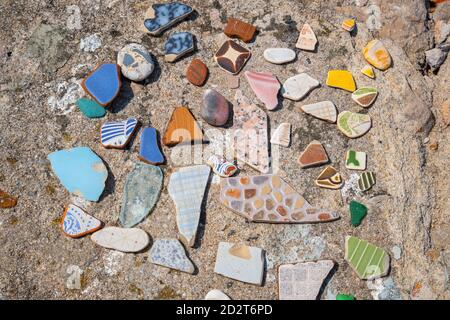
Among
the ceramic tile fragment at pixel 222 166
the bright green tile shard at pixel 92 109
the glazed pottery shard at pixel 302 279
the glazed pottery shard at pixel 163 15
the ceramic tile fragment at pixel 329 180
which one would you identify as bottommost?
the glazed pottery shard at pixel 302 279

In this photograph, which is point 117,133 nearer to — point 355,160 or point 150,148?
point 150,148

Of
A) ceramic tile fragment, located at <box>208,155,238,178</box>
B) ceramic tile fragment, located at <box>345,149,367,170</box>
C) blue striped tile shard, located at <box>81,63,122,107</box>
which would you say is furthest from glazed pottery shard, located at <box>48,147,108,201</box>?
ceramic tile fragment, located at <box>345,149,367,170</box>

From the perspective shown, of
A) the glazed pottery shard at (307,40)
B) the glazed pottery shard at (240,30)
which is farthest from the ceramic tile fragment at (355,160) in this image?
the glazed pottery shard at (240,30)

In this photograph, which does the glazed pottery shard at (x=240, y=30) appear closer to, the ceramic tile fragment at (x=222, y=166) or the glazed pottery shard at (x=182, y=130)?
the glazed pottery shard at (x=182, y=130)

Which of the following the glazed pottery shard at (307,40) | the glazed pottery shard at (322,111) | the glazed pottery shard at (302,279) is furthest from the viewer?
the glazed pottery shard at (307,40)

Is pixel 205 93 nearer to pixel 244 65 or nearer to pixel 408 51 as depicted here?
pixel 244 65

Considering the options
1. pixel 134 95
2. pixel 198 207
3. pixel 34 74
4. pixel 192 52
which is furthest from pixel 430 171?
pixel 34 74
